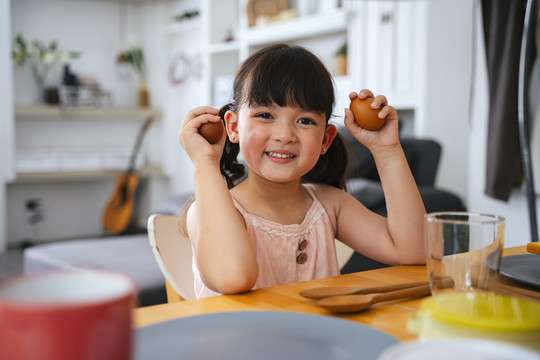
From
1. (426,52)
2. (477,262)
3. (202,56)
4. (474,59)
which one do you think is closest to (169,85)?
(202,56)

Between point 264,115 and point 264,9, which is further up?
point 264,9

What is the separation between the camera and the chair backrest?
1.04 metres

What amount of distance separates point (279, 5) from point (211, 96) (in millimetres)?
964

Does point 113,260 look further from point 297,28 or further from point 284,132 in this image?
point 297,28

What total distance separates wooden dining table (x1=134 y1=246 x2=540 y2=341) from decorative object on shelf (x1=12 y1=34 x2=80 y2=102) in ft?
14.3

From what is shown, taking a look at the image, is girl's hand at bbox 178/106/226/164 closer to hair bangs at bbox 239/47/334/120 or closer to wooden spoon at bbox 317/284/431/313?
hair bangs at bbox 239/47/334/120

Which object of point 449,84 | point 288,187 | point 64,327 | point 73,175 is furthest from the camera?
point 73,175

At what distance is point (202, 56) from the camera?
4.85m

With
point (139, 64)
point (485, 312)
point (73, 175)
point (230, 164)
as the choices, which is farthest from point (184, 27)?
point (485, 312)

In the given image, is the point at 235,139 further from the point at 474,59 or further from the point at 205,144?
the point at 474,59

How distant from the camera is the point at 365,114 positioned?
94cm

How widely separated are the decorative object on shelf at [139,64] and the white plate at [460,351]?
4.99 meters

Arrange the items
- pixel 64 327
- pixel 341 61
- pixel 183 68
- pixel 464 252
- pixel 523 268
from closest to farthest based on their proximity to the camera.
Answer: pixel 64 327 < pixel 464 252 < pixel 523 268 < pixel 341 61 < pixel 183 68

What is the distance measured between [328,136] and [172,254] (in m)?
0.40
